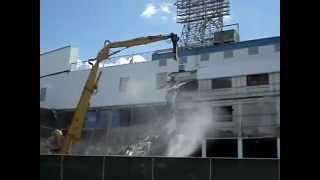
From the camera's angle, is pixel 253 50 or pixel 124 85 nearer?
pixel 253 50

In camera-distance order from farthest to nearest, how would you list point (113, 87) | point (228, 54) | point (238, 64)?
point (113, 87), point (228, 54), point (238, 64)

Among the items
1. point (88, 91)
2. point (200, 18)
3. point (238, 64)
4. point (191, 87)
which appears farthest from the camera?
point (200, 18)

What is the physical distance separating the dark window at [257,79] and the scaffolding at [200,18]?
12.2 m

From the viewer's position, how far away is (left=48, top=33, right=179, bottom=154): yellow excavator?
27.3 meters

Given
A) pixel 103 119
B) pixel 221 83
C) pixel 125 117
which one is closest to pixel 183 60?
pixel 221 83

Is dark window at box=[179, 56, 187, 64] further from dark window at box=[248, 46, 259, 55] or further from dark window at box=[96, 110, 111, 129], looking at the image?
dark window at box=[96, 110, 111, 129]

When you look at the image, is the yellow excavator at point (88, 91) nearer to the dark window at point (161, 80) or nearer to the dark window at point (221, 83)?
the dark window at point (221, 83)

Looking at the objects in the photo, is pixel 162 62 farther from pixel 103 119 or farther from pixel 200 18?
pixel 200 18

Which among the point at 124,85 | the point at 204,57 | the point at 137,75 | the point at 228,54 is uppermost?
the point at 228,54

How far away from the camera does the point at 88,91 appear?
2916 cm

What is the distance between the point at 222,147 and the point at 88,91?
1728cm
